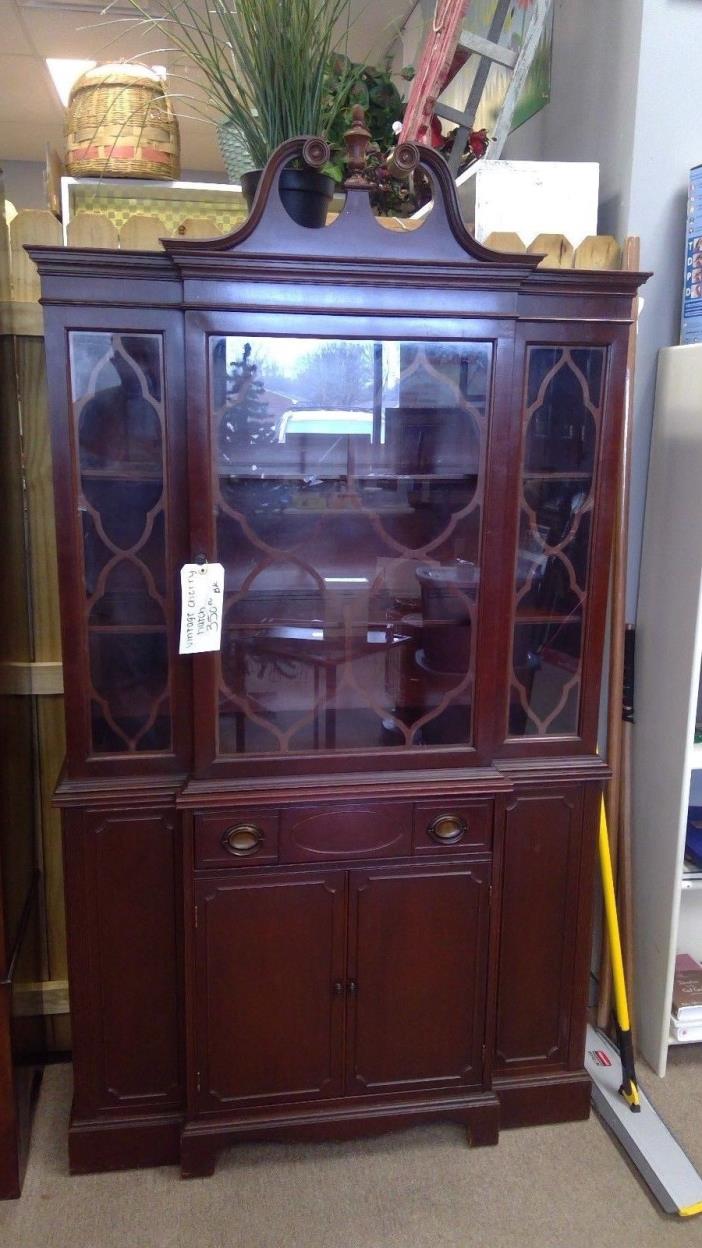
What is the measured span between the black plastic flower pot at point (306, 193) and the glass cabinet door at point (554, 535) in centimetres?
46

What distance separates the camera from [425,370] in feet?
5.36

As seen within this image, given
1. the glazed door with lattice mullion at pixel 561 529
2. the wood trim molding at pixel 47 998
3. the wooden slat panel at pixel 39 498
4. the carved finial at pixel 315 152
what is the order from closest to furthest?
the carved finial at pixel 315 152, the glazed door with lattice mullion at pixel 561 529, the wooden slat panel at pixel 39 498, the wood trim molding at pixel 47 998

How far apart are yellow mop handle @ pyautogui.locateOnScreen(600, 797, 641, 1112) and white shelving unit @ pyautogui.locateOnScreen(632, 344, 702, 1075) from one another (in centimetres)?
15

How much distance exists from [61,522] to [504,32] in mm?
1609

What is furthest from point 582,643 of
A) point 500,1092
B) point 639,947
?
point 500,1092

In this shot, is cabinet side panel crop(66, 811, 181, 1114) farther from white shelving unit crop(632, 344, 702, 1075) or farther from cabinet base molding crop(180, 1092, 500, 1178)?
white shelving unit crop(632, 344, 702, 1075)

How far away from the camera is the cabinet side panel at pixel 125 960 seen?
1713 millimetres

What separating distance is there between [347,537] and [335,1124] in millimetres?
1208

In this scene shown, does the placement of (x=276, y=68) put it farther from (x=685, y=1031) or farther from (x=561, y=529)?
(x=685, y=1031)

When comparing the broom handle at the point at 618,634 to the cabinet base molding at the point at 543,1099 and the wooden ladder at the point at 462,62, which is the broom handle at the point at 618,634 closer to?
the cabinet base molding at the point at 543,1099

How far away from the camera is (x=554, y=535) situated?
69.7 inches

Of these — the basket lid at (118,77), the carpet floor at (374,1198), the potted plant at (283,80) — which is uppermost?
the basket lid at (118,77)

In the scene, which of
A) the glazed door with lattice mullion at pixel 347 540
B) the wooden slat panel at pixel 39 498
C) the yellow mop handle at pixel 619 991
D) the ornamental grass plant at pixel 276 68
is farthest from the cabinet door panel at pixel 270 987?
the ornamental grass plant at pixel 276 68

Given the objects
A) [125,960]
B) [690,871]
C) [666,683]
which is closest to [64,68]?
[666,683]
